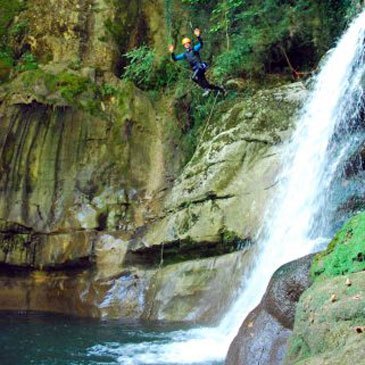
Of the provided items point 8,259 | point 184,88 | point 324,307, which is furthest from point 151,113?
point 324,307

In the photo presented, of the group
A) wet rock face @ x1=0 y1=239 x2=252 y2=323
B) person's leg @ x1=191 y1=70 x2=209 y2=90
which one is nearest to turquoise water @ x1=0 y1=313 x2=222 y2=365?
wet rock face @ x1=0 y1=239 x2=252 y2=323

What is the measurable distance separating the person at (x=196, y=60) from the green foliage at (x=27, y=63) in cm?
458

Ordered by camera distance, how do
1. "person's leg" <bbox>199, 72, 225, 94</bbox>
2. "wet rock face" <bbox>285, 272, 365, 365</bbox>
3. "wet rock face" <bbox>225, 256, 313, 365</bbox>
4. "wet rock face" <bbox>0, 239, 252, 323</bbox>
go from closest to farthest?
"wet rock face" <bbox>285, 272, 365, 365</bbox>, "wet rock face" <bbox>225, 256, 313, 365</bbox>, "wet rock face" <bbox>0, 239, 252, 323</bbox>, "person's leg" <bbox>199, 72, 225, 94</bbox>

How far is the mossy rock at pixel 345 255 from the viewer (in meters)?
5.58

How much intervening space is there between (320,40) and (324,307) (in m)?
10.5

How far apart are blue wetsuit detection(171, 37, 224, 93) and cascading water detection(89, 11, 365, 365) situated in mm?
2809

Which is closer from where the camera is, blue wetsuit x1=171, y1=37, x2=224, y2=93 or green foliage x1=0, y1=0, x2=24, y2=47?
blue wetsuit x1=171, y1=37, x2=224, y2=93

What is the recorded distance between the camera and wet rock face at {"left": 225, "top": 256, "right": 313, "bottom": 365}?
235 inches

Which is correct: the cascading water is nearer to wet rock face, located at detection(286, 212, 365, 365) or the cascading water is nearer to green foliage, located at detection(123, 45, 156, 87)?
wet rock face, located at detection(286, 212, 365, 365)

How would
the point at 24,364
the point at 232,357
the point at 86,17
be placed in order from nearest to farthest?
the point at 232,357 < the point at 24,364 < the point at 86,17

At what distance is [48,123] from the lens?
14438 mm

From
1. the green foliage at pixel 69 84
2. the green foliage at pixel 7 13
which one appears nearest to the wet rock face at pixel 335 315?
the green foliage at pixel 69 84

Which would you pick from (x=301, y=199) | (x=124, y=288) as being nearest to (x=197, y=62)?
(x=301, y=199)

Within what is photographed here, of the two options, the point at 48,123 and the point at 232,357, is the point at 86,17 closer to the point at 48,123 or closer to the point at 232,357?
the point at 48,123
